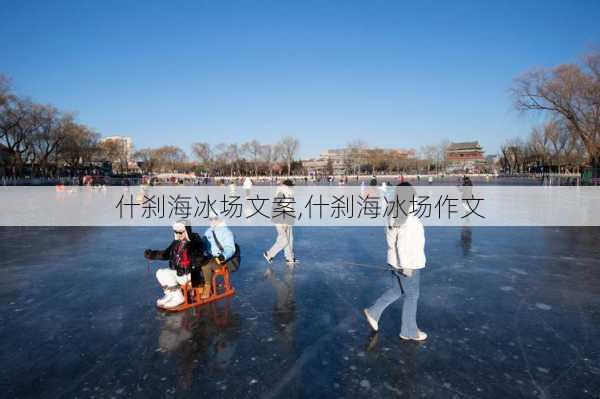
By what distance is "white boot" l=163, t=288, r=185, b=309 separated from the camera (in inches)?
179

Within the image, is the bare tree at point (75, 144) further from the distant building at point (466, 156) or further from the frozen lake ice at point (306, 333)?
the distant building at point (466, 156)

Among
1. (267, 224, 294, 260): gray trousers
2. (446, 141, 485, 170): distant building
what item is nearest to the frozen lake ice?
(267, 224, 294, 260): gray trousers

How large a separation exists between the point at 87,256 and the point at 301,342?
19.5ft

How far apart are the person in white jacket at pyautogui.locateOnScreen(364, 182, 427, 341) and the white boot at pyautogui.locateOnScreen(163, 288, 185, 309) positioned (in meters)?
2.65

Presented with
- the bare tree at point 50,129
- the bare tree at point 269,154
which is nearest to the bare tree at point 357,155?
the bare tree at point 269,154

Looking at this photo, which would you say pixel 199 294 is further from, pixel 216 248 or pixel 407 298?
pixel 407 298

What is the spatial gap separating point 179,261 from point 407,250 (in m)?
2.69

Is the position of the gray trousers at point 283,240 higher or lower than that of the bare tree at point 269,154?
lower

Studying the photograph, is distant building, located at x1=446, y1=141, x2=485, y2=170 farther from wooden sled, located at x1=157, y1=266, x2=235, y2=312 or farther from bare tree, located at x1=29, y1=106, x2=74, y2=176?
wooden sled, located at x1=157, y1=266, x2=235, y2=312

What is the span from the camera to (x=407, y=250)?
11.3 feet

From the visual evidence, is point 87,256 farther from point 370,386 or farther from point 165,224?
point 370,386

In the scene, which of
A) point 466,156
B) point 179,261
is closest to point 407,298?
point 179,261

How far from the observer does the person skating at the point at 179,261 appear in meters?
4.45

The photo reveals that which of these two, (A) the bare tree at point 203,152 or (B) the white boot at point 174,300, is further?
(A) the bare tree at point 203,152
